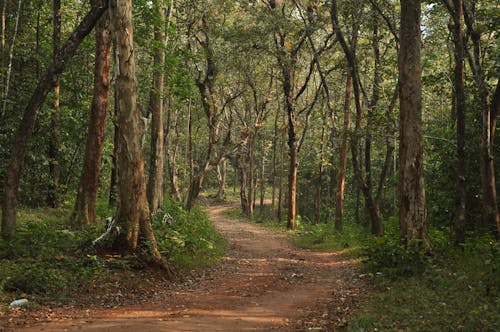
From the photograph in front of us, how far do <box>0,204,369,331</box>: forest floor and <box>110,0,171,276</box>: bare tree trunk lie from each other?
1.14m

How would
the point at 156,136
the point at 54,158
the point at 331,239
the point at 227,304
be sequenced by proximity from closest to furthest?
the point at 227,304
the point at 156,136
the point at 54,158
the point at 331,239

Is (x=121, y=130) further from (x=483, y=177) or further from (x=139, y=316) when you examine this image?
(x=483, y=177)

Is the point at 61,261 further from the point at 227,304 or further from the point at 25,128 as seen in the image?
the point at 227,304

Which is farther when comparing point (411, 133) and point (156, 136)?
point (156, 136)

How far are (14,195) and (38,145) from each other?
7410mm

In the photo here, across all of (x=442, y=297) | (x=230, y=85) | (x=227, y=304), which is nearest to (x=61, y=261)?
(x=227, y=304)

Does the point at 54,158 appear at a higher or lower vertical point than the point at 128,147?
higher

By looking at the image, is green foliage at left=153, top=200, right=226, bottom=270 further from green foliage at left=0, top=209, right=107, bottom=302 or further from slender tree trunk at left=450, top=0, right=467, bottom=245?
slender tree trunk at left=450, top=0, right=467, bottom=245

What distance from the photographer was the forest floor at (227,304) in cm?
667

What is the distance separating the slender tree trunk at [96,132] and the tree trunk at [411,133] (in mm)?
8057

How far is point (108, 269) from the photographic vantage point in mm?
A: 9008

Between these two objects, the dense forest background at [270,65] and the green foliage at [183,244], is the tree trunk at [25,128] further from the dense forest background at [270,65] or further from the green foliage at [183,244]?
the green foliage at [183,244]

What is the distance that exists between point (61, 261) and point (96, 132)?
473cm

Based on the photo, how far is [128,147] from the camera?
9.34 m
